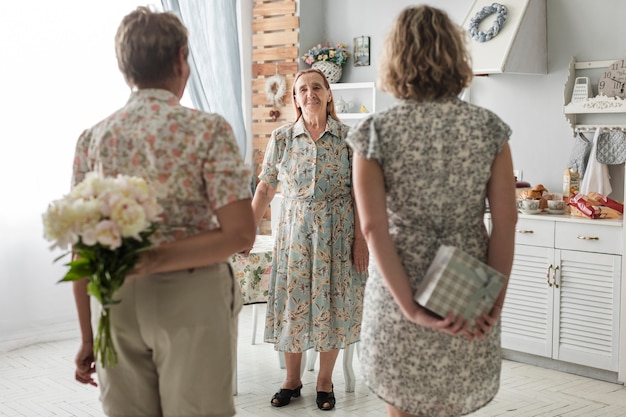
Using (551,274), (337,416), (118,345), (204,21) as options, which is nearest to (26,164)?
(204,21)

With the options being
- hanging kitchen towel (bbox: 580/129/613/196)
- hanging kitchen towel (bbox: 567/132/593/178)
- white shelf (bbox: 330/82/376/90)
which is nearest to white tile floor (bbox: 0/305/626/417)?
hanging kitchen towel (bbox: 580/129/613/196)

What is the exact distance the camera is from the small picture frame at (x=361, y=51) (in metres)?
5.94

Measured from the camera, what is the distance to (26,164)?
16.5 feet

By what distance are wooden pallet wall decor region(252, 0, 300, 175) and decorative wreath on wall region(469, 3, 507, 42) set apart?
5.12ft

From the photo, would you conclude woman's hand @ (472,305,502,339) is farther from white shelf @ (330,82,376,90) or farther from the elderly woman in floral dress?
white shelf @ (330,82,376,90)

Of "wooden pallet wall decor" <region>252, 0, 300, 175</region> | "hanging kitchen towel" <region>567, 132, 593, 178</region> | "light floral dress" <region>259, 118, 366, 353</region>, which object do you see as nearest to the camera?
"light floral dress" <region>259, 118, 366, 353</region>

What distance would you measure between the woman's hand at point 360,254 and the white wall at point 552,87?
1313mm

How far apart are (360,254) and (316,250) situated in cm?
A: 20

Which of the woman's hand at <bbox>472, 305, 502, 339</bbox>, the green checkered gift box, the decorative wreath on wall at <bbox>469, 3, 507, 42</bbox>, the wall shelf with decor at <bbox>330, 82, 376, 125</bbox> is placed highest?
the decorative wreath on wall at <bbox>469, 3, 507, 42</bbox>

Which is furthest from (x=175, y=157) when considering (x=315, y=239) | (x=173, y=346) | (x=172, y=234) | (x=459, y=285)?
(x=315, y=239)

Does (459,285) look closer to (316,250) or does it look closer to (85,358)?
(85,358)

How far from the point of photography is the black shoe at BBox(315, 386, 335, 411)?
3.73 meters

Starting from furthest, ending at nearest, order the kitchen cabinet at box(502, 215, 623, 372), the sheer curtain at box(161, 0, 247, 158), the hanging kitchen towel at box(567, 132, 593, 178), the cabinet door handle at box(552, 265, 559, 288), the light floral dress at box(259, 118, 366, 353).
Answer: the sheer curtain at box(161, 0, 247, 158)
the hanging kitchen towel at box(567, 132, 593, 178)
the cabinet door handle at box(552, 265, 559, 288)
the kitchen cabinet at box(502, 215, 623, 372)
the light floral dress at box(259, 118, 366, 353)

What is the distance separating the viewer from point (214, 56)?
604 cm
